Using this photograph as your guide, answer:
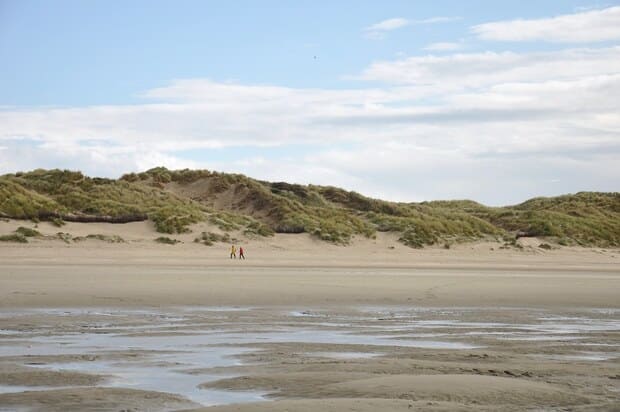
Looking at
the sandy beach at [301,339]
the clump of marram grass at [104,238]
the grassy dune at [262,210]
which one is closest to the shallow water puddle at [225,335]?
the sandy beach at [301,339]

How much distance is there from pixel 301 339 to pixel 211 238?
25.9 m

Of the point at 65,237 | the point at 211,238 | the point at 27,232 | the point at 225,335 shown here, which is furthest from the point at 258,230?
the point at 225,335

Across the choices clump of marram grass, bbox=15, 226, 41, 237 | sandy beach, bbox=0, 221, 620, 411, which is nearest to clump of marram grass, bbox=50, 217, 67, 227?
clump of marram grass, bbox=15, 226, 41, 237

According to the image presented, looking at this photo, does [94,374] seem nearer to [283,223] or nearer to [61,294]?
[61,294]

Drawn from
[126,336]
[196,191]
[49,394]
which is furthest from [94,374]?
[196,191]

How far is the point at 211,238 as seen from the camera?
1438 inches

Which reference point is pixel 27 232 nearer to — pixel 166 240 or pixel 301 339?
pixel 166 240

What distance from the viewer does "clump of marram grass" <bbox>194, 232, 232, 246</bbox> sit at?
36.0 meters

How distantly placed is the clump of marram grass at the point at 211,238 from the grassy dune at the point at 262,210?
87 centimetres

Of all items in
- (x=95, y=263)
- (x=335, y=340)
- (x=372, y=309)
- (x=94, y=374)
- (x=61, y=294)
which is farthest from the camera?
(x=95, y=263)

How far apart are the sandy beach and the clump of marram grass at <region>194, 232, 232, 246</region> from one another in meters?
→ 9.45

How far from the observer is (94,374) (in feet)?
26.2

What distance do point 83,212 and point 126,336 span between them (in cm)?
2744

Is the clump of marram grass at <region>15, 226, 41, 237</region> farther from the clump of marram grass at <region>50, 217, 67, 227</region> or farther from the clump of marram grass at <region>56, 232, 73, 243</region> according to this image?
the clump of marram grass at <region>50, 217, 67, 227</region>
